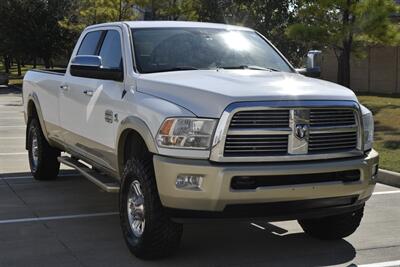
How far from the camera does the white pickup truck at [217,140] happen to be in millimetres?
4648

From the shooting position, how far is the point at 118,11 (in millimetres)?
34469

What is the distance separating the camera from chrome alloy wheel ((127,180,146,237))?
5172 mm

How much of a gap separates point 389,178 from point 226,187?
16.0ft

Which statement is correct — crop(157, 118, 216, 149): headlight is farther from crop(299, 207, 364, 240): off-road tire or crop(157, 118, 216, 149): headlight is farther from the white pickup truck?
crop(299, 207, 364, 240): off-road tire

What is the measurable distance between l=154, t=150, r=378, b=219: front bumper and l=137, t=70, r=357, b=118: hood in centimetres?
41

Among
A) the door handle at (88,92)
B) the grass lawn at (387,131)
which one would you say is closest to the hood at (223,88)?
the door handle at (88,92)

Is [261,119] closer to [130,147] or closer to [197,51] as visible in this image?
[130,147]

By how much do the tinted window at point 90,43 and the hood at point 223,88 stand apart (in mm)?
1661

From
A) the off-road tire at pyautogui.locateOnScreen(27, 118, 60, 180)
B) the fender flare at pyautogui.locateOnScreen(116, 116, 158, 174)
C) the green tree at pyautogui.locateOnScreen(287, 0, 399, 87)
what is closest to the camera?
the fender flare at pyautogui.locateOnScreen(116, 116, 158, 174)

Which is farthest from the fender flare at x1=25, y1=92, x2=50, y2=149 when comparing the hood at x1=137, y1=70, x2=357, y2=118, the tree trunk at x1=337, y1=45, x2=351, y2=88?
the tree trunk at x1=337, y1=45, x2=351, y2=88

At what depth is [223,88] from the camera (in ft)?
15.9

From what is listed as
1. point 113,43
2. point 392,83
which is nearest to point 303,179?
point 113,43

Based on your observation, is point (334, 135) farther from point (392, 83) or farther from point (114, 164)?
point (392, 83)

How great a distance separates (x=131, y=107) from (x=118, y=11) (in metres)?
30.1
